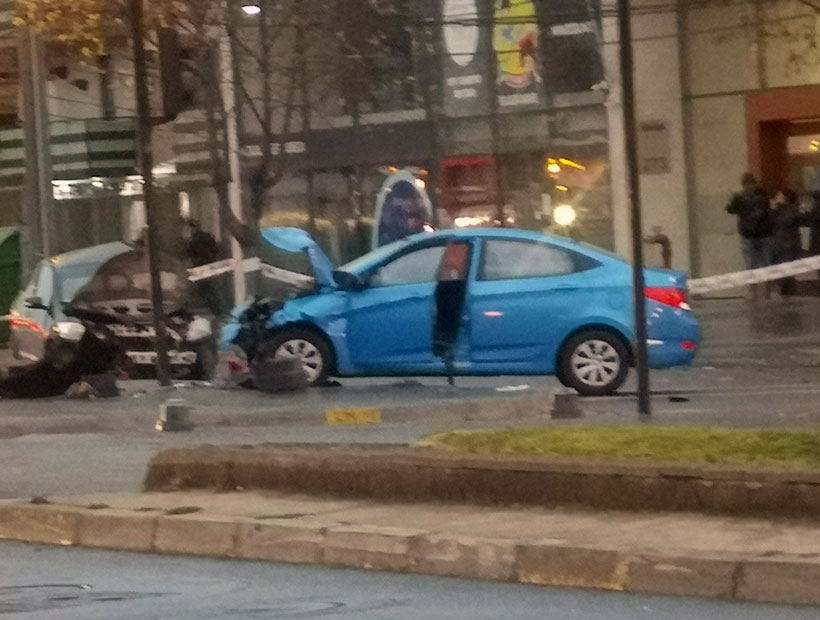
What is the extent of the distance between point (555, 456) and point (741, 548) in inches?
69.0

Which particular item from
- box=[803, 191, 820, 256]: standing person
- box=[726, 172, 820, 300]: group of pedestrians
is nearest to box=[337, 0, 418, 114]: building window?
box=[726, 172, 820, 300]: group of pedestrians

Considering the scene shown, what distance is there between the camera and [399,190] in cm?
3188

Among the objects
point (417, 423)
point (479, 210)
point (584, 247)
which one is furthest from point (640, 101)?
point (417, 423)

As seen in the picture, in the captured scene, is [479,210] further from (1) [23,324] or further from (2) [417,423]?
(2) [417,423]

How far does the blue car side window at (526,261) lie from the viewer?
16.3 meters

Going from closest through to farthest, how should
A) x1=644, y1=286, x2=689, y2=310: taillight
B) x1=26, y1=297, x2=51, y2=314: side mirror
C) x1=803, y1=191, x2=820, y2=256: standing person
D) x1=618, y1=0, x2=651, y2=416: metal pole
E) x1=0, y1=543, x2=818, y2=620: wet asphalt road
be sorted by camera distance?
x1=0, y1=543, x2=818, y2=620: wet asphalt road < x1=618, y1=0, x2=651, y2=416: metal pole < x1=644, y1=286, x2=689, y2=310: taillight < x1=26, y1=297, x2=51, y2=314: side mirror < x1=803, y1=191, x2=820, y2=256: standing person

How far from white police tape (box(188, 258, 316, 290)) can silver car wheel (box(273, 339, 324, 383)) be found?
2.35 feet

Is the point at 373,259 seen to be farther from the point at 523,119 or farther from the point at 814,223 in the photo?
the point at 523,119

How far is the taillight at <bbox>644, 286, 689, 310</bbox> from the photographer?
15.9 metres

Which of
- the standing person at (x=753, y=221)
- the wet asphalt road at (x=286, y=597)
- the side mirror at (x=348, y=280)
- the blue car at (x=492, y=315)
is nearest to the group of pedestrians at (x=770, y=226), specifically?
the standing person at (x=753, y=221)

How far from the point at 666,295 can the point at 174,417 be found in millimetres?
4683

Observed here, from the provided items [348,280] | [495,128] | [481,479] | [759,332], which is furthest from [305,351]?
[495,128]

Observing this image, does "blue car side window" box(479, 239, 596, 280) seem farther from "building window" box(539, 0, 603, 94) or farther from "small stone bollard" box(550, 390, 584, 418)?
"building window" box(539, 0, 603, 94)

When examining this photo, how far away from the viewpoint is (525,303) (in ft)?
53.0
